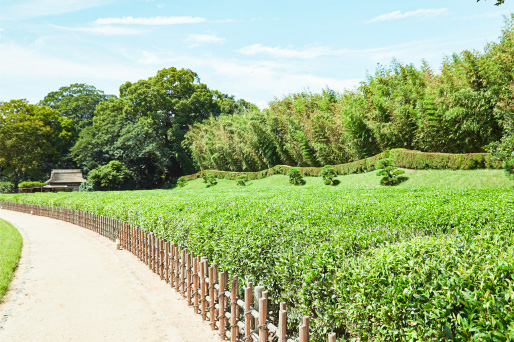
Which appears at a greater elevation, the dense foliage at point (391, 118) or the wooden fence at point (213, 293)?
the dense foliage at point (391, 118)

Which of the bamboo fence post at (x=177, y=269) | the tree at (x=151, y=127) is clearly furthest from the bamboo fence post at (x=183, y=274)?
the tree at (x=151, y=127)

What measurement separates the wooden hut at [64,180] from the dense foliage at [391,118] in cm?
2090

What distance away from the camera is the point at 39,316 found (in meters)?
5.82

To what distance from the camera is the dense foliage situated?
64.8 ft

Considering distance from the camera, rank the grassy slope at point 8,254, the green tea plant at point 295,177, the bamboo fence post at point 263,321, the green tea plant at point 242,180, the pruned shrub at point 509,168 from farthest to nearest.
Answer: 1. the green tea plant at point 242,180
2. the green tea plant at point 295,177
3. the pruned shrub at point 509,168
4. the grassy slope at point 8,254
5. the bamboo fence post at point 263,321

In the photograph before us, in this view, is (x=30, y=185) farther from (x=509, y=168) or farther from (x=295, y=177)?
(x=509, y=168)

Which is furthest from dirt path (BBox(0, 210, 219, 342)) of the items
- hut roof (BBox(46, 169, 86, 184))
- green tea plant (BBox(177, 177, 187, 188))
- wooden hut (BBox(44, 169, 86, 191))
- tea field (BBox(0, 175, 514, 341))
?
hut roof (BBox(46, 169, 86, 184))

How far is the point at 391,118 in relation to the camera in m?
25.9

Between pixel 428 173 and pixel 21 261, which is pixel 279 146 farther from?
pixel 21 261

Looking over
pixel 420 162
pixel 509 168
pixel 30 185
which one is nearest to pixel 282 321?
pixel 509 168

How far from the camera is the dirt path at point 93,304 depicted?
5.18m

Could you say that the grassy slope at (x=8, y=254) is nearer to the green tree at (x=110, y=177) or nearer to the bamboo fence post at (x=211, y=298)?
the bamboo fence post at (x=211, y=298)

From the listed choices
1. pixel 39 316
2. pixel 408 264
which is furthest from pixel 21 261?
pixel 408 264

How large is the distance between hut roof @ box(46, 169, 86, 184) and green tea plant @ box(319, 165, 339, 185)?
35.3 m
